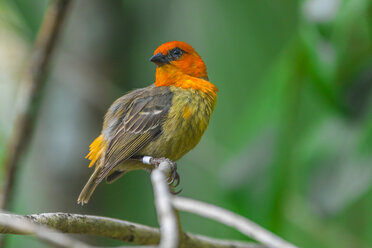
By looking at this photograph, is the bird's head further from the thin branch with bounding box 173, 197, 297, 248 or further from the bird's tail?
the thin branch with bounding box 173, 197, 297, 248

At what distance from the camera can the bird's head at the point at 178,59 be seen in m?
3.02

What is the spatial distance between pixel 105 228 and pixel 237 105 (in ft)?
16.8

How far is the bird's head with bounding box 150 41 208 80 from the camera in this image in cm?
302

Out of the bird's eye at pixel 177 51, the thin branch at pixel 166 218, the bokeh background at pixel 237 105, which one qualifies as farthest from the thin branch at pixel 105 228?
the bird's eye at pixel 177 51

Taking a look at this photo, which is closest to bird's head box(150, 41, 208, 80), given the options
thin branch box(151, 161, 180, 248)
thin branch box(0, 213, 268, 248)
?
thin branch box(0, 213, 268, 248)

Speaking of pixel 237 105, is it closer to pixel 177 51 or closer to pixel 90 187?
pixel 177 51

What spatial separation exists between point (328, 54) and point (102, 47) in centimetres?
250

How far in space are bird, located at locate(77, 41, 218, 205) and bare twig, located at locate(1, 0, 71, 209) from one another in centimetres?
91

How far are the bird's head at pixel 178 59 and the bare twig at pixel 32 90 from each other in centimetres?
102

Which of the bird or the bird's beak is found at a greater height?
the bird's beak

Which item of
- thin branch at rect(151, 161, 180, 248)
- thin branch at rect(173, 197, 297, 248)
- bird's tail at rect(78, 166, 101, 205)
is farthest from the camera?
bird's tail at rect(78, 166, 101, 205)

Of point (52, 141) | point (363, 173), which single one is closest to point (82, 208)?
point (52, 141)

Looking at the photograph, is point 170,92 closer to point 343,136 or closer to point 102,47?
point 343,136

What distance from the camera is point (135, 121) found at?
10.2ft
